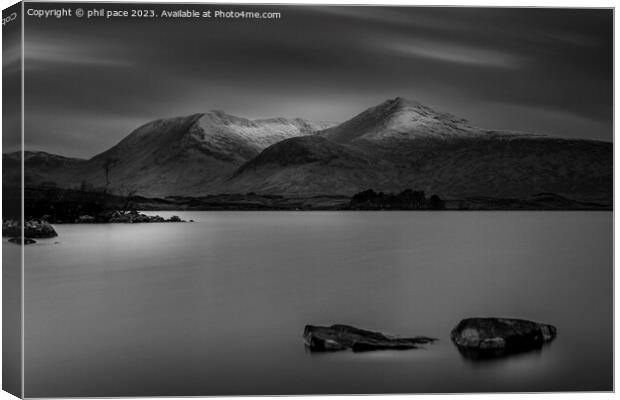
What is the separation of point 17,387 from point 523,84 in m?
6.46

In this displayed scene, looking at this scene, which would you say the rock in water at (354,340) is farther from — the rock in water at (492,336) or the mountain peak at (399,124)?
the mountain peak at (399,124)

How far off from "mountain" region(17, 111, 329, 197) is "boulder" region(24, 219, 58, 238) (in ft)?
1.59

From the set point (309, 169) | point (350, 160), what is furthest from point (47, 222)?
point (350, 160)

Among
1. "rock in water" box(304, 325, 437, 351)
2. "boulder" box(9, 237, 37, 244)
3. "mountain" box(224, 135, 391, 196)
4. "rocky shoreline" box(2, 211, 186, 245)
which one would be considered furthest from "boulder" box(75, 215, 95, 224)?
"rock in water" box(304, 325, 437, 351)

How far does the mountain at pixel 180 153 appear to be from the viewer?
9.73 m

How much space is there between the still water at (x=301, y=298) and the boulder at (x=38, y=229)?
5.4 inches

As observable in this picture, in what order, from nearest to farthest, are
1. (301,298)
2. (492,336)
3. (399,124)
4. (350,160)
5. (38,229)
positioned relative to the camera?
(38,229), (492,336), (399,124), (301,298), (350,160)

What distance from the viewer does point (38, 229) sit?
30.6 feet

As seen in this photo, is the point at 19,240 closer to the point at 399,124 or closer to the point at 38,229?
the point at 38,229

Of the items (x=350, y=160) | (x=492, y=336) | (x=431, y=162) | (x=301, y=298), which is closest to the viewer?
(x=492, y=336)

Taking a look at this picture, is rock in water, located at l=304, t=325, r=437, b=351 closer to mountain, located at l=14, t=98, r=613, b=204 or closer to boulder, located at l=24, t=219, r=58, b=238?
mountain, located at l=14, t=98, r=613, b=204

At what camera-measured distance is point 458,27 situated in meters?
9.54

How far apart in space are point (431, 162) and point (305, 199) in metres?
1.62

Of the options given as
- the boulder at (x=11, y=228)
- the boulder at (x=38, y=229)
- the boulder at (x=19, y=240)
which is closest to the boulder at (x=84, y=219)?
the boulder at (x=38, y=229)
